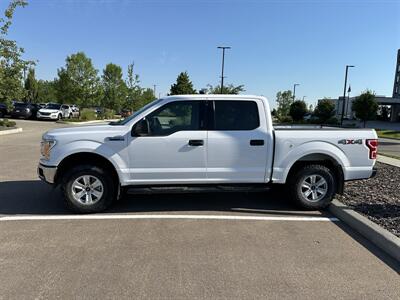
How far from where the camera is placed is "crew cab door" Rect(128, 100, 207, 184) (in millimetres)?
5641

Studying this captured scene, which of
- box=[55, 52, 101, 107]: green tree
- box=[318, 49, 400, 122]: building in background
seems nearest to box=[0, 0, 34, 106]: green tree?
box=[55, 52, 101, 107]: green tree

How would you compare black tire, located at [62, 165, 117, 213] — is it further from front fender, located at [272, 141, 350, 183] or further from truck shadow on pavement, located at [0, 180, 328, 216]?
front fender, located at [272, 141, 350, 183]

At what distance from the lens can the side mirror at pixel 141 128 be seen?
5.58 metres

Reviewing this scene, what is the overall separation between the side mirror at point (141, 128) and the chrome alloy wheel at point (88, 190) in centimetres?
98

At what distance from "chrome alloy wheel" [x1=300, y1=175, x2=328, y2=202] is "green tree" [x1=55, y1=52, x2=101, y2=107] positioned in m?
36.6

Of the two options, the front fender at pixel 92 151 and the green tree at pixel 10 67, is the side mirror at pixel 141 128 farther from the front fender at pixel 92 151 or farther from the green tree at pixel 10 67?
the green tree at pixel 10 67

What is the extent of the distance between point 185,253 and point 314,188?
2875mm

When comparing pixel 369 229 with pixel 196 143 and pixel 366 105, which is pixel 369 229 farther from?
pixel 366 105

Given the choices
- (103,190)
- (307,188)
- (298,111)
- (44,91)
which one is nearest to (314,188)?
(307,188)

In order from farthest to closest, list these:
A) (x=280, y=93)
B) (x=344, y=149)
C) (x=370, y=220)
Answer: (x=280, y=93)
(x=344, y=149)
(x=370, y=220)

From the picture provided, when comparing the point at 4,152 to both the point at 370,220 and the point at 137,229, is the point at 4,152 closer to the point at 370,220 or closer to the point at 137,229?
the point at 137,229

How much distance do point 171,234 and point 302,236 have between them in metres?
1.80

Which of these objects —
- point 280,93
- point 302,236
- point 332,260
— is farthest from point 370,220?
point 280,93

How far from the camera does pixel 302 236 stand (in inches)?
193
